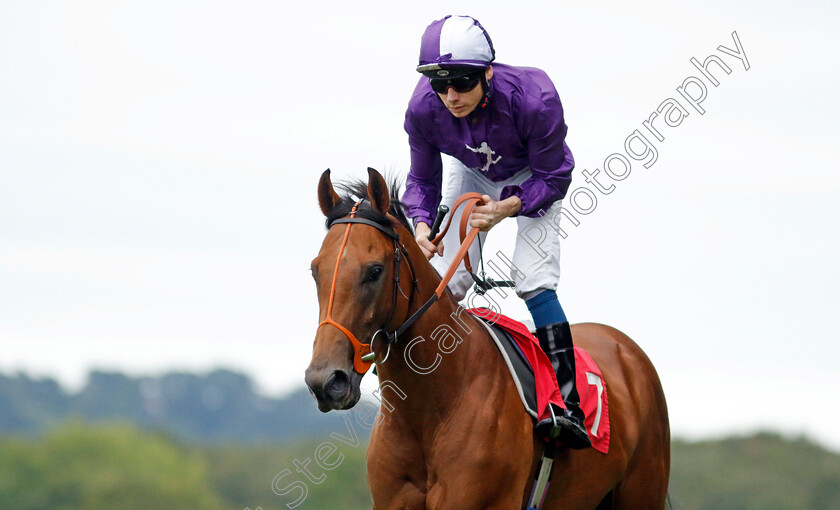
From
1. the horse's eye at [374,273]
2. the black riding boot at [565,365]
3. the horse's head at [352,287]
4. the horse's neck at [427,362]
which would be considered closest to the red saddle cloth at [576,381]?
the black riding boot at [565,365]

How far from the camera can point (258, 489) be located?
4147cm

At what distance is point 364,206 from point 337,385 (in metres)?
1.04

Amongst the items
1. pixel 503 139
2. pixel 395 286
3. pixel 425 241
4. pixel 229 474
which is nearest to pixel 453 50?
pixel 503 139

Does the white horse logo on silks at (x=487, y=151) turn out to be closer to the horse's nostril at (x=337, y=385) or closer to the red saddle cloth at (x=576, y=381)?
the red saddle cloth at (x=576, y=381)

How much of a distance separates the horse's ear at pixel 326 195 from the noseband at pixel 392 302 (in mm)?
116

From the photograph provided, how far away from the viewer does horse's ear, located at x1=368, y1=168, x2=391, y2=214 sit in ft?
17.5

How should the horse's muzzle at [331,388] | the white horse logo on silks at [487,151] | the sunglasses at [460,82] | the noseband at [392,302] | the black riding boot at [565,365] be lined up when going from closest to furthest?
the horse's muzzle at [331,388], the noseband at [392,302], the sunglasses at [460,82], the black riding boot at [565,365], the white horse logo on silks at [487,151]

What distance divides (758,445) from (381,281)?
33.1 metres

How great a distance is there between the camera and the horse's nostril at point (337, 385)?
4695 mm

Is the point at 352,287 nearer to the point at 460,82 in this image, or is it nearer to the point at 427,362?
the point at 427,362

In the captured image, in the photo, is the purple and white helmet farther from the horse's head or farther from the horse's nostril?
the horse's nostril

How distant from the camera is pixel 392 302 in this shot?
518 centimetres

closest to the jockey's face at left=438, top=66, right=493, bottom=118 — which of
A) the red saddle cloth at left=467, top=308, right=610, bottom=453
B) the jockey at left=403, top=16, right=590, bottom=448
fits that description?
the jockey at left=403, top=16, right=590, bottom=448

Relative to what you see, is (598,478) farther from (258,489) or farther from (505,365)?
(258,489)
